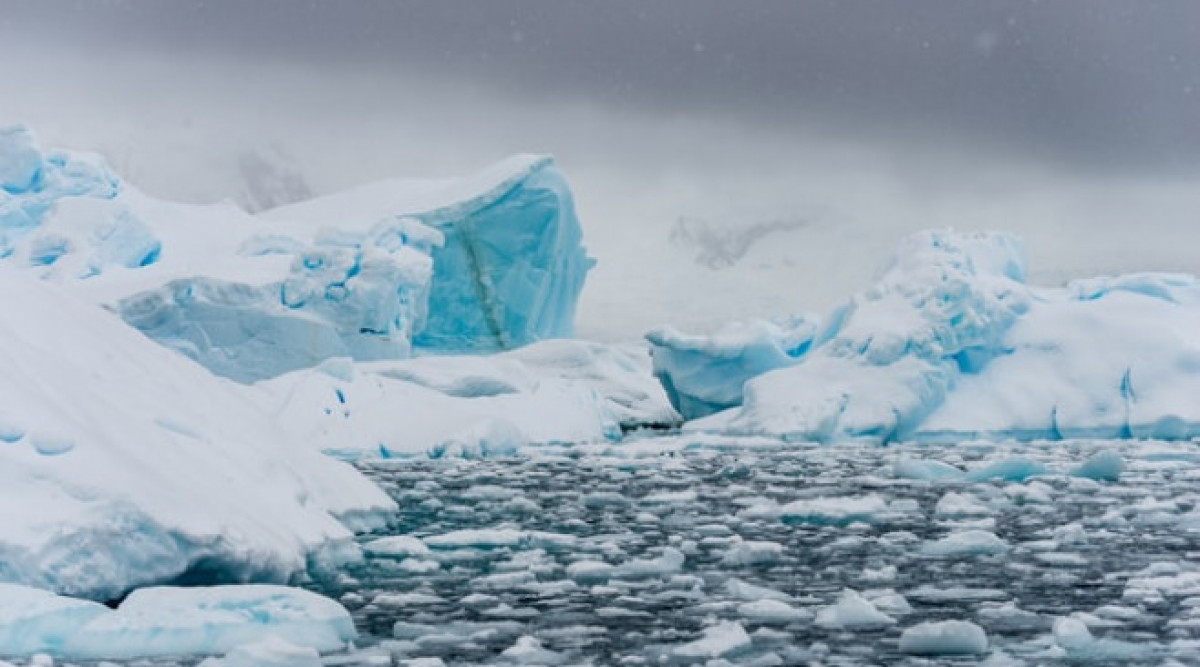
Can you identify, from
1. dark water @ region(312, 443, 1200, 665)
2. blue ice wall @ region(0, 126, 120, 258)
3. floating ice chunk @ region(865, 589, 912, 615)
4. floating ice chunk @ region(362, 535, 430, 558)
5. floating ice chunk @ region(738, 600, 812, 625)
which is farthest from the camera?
blue ice wall @ region(0, 126, 120, 258)

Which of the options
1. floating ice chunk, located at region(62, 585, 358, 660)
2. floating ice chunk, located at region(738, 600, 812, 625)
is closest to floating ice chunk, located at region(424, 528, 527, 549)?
floating ice chunk, located at region(738, 600, 812, 625)

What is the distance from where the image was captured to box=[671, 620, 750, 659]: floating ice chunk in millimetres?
4727

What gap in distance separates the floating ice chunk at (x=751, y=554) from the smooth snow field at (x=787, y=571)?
14mm

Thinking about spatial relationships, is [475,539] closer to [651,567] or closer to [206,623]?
[651,567]

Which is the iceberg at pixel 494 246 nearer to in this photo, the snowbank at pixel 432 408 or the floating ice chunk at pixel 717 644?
the snowbank at pixel 432 408

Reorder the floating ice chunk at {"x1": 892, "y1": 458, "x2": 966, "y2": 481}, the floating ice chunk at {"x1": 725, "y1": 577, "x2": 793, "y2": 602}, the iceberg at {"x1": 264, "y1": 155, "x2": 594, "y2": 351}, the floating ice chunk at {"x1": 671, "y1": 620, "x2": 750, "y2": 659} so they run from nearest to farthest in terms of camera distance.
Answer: the floating ice chunk at {"x1": 671, "y1": 620, "x2": 750, "y2": 659} → the floating ice chunk at {"x1": 725, "y1": 577, "x2": 793, "y2": 602} → the floating ice chunk at {"x1": 892, "y1": 458, "x2": 966, "y2": 481} → the iceberg at {"x1": 264, "y1": 155, "x2": 594, "y2": 351}

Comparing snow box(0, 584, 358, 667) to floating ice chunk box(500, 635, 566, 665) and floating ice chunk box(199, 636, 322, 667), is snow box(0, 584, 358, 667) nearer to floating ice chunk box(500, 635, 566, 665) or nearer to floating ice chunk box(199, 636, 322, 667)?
floating ice chunk box(199, 636, 322, 667)

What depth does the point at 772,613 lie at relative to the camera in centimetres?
556

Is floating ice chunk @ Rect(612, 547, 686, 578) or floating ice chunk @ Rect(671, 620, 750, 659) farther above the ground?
floating ice chunk @ Rect(671, 620, 750, 659)

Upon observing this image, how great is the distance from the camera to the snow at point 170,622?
Result: 14.9ft

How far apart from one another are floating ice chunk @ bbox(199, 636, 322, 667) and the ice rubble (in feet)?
3.13

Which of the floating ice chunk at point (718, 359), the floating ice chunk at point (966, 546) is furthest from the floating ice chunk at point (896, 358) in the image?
the floating ice chunk at point (966, 546)

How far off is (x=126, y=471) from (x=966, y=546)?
15.5 ft

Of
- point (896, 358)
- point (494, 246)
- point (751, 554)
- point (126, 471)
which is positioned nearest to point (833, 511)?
point (751, 554)
